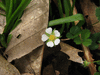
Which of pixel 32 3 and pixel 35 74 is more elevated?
pixel 32 3

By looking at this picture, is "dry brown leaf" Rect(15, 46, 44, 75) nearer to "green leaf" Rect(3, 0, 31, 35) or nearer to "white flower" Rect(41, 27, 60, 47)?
"white flower" Rect(41, 27, 60, 47)

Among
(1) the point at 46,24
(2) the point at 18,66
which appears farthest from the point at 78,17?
(2) the point at 18,66

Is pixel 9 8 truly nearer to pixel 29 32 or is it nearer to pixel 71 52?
pixel 29 32

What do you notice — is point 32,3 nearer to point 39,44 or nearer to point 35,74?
point 39,44

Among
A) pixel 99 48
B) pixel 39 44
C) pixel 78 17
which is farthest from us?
pixel 99 48

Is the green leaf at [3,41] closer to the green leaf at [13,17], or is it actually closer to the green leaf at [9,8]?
the green leaf at [13,17]

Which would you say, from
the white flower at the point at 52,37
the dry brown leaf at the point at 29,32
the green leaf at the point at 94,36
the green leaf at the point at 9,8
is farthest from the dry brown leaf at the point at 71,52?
the green leaf at the point at 9,8

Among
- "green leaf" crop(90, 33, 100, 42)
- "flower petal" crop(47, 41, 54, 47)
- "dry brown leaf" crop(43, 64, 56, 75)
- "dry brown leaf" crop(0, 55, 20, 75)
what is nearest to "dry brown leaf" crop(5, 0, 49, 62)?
"dry brown leaf" crop(0, 55, 20, 75)
